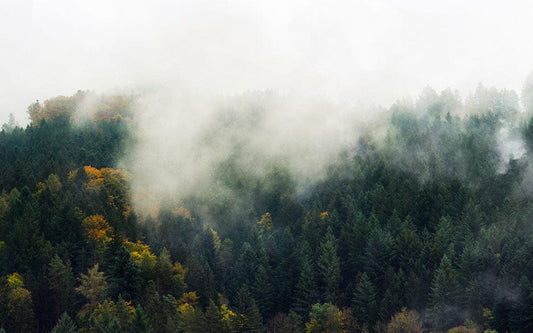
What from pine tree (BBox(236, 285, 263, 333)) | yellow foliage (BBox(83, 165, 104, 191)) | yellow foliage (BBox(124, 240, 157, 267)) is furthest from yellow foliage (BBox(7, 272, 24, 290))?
yellow foliage (BBox(83, 165, 104, 191))

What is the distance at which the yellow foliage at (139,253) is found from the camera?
8640cm

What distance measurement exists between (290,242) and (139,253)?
29.4 metres

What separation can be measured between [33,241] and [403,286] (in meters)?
58.1

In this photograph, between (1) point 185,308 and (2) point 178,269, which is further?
(2) point 178,269

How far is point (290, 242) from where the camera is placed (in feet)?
338

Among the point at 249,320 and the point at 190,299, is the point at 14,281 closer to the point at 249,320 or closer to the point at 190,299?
the point at 190,299

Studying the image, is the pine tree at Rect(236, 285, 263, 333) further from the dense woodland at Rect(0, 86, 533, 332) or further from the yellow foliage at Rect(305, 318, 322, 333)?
the yellow foliage at Rect(305, 318, 322, 333)

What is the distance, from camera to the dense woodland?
72.4 meters

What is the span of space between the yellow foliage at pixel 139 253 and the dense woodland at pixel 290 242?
511 millimetres

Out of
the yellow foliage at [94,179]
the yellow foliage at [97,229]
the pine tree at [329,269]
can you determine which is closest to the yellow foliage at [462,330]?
the pine tree at [329,269]

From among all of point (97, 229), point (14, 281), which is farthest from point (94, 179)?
point (14, 281)

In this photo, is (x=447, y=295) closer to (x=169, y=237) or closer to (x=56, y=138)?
(x=169, y=237)

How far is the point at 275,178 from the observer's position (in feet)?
488

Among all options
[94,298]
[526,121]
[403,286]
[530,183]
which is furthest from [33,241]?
[526,121]
